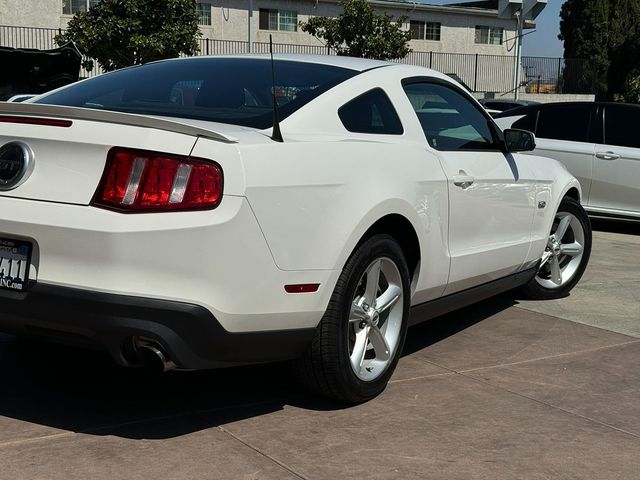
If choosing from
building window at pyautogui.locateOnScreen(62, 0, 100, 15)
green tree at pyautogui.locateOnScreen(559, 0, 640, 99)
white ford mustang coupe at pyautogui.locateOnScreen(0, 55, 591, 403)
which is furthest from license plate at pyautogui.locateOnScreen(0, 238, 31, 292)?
green tree at pyautogui.locateOnScreen(559, 0, 640, 99)

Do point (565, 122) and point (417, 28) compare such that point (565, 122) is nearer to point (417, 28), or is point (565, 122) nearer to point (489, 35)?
point (417, 28)

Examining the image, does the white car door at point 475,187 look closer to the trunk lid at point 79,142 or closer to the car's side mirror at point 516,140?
the car's side mirror at point 516,140

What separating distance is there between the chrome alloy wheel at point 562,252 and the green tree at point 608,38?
38773 mm

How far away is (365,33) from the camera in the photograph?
30.0 meters

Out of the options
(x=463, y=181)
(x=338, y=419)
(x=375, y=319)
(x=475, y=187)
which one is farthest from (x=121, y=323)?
(x=475, y=187)

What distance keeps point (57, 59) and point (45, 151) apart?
1142cm

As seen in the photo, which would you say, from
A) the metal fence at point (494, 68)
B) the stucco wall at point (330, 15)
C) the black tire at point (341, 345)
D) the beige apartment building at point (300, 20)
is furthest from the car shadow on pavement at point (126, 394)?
the stucco wall at point (330, 15)

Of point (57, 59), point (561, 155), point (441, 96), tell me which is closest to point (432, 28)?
point (57, 59)

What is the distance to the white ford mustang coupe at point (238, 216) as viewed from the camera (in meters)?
3.07

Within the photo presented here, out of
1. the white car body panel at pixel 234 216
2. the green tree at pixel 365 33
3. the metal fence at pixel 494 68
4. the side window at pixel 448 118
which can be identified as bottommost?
the white car body panel at pixel 234 216

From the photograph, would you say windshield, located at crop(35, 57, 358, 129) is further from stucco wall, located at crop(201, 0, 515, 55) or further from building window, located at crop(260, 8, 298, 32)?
building window, located at crop(260, 8, 298, 32)

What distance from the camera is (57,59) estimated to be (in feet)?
45.5

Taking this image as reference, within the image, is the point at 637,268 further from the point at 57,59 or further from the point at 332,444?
the point at 57,59

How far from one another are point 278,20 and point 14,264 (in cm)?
3346
